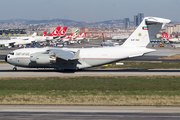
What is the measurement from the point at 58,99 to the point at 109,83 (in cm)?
989

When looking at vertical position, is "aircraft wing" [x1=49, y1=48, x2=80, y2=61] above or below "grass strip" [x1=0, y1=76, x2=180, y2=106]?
above

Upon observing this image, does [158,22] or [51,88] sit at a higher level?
[158,22]

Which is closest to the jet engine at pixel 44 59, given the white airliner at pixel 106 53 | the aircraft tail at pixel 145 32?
the white airliner at pixel 106 53

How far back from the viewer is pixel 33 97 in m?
22.0

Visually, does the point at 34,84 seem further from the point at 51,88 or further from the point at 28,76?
the point at 28,76

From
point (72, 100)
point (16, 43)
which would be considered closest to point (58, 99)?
point (72, 100)

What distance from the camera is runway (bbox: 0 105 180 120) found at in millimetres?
15969

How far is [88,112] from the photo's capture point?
17328 mm

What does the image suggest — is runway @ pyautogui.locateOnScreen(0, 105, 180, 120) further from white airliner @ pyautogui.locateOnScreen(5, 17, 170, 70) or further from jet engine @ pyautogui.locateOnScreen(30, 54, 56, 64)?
white airliner @ pyautogui.locateOnScreen(5, 17, 170, 70)

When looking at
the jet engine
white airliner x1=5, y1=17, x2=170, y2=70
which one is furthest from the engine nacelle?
white airliner x1=5, y1=17, x2=170, y2=70

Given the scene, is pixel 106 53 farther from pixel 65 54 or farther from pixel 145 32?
pixel 145 32

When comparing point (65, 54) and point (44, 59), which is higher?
point (65, 54)

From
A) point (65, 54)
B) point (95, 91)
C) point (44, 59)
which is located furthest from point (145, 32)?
point (95, 91)

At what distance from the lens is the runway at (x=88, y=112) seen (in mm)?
15969
